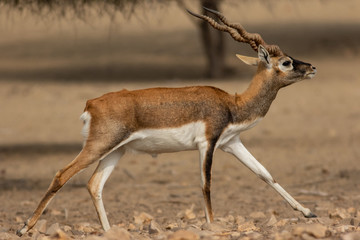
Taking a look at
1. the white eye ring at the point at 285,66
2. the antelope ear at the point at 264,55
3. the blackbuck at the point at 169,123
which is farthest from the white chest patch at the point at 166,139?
the white eye ring at the point at 285,66

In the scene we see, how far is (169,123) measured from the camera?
645 cm

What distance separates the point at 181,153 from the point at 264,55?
Result: 6.00 metres

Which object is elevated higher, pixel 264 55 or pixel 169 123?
pixel 264 55

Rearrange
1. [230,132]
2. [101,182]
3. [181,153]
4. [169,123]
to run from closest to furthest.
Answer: [169,123] < [101,182] < [230,132] < [181,153]

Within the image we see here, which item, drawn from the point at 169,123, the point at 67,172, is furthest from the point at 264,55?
the point at 67,172

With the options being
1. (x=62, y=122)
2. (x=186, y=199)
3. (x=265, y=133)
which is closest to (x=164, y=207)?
(x=186, y=199)

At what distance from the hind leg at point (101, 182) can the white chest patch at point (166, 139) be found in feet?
0.65

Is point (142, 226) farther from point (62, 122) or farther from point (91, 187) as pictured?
point (62, 122)

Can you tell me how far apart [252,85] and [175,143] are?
98 centimetres

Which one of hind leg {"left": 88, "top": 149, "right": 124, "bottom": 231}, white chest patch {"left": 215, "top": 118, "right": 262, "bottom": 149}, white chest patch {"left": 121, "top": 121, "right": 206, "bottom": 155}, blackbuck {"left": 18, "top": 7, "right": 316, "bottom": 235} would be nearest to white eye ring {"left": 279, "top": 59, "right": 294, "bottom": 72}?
blackbuck {"left": 18, "top": 7, "right": 316, "bottom": 235}

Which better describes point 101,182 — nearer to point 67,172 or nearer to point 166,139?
point 67,172

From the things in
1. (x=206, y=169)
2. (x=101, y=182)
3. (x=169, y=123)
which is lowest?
(x=101, y=182)

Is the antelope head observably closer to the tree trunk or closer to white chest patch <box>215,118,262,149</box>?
white chest patch <box>215,118,262,149</box>

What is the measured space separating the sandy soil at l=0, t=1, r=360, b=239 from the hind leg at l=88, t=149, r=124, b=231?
0.96 feet
